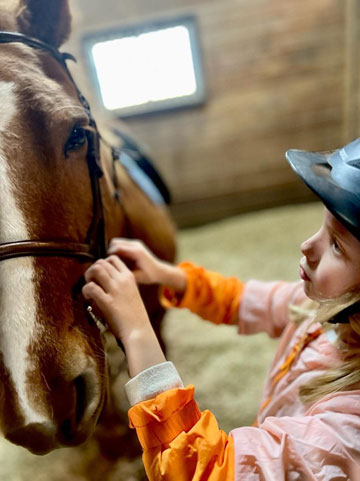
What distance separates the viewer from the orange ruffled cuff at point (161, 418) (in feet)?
1.64

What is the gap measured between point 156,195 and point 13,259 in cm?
84

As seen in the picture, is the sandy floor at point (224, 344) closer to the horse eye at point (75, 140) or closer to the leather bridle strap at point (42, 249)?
the leather bridle strap at point (42, 249)

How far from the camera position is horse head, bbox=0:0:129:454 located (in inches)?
19.7

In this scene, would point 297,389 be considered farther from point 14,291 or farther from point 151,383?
point 14,291

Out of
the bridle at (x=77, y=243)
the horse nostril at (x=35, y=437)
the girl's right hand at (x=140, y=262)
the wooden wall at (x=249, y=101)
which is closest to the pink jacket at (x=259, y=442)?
the horse nostril at (x=35, y=437)

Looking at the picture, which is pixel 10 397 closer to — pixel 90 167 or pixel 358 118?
pixel 90 167

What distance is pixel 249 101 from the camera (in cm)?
219

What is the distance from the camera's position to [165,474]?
490 millimetres

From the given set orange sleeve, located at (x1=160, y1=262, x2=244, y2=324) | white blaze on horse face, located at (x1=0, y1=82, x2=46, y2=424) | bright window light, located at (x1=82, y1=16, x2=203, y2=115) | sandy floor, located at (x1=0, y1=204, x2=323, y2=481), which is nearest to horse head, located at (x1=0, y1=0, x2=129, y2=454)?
white blaze on horse face, located at (x1=0, y1=82, x2=46, y2=424)

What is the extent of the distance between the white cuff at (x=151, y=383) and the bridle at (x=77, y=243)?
0.19 m

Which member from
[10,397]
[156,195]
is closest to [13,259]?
[10,397]

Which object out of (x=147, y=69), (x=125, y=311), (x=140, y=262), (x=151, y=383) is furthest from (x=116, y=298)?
(x=147, y=69)

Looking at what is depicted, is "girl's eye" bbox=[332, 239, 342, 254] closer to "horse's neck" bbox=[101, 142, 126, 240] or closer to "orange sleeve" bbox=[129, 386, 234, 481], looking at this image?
"orange sleeve" bbox=[129, 386, 234, 481]

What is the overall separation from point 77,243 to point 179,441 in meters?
0.30
